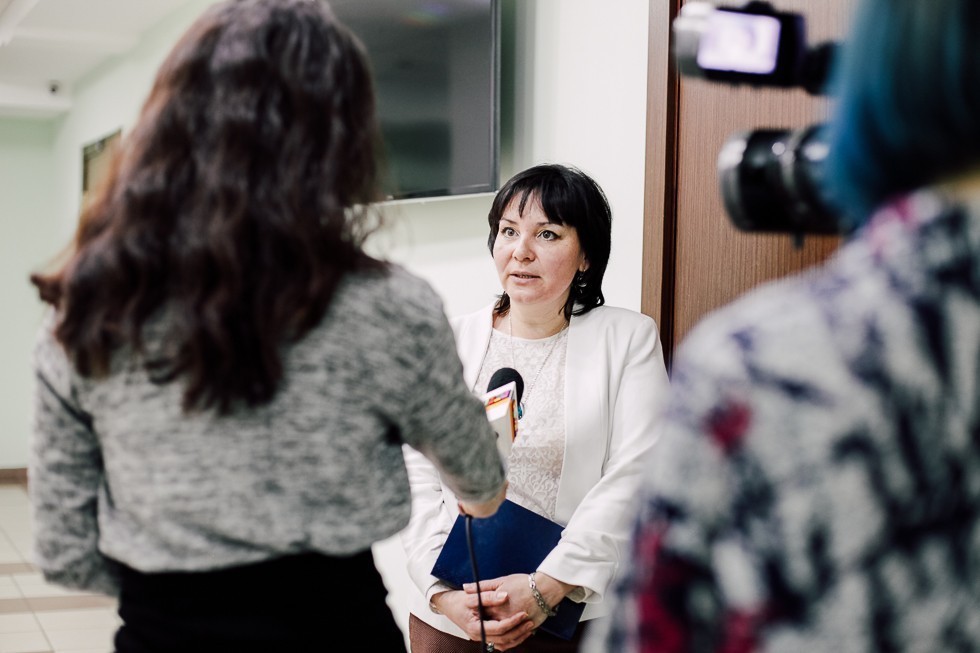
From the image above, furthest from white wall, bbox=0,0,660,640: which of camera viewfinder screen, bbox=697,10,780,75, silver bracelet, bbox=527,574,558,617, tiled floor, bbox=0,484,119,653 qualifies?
tiled floor, bbox=0,484,119,653

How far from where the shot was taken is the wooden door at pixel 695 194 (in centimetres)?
206

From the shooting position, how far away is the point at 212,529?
1064 mm

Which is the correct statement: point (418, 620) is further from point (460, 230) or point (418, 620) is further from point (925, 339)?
point (925, 339)

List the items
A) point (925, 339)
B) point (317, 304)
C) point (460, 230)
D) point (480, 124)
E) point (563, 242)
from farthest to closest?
point (460, 230), point (480, 124), point (563, 242), point (317, 304), point (925, 339)

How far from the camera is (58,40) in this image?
635cm

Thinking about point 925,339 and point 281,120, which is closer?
point 925,339

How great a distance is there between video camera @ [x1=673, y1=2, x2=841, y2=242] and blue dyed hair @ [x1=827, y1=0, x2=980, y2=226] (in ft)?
1.21

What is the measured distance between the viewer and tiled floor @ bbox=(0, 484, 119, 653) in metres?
4.55

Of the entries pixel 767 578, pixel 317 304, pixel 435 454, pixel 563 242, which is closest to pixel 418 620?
pixel 563 242

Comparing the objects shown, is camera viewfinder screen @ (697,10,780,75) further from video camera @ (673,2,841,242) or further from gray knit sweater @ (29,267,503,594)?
gray knit sweater @ (29,267,503,594)

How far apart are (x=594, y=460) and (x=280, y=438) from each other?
1100 millimetres

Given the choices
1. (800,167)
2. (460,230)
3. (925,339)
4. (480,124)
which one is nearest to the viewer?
(925,339)

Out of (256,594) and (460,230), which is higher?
(460,230)

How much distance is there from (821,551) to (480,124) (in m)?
2.50
